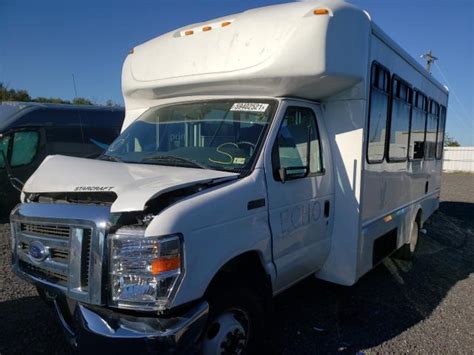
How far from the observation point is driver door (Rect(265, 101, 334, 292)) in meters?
3.29

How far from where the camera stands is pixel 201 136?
3561 mm

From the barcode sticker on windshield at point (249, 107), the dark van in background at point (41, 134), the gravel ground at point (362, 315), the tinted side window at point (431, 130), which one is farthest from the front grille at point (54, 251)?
the dark van in background at point (41, 134)

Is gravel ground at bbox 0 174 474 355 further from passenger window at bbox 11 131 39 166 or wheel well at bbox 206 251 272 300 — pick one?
passenger window at bbox 11 131 39 166

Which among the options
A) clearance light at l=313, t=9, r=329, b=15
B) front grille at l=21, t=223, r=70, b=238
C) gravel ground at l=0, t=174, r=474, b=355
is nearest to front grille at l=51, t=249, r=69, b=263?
front grille at l=21, t=223, r=70, b=238

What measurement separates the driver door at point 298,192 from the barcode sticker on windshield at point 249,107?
0.60 ft

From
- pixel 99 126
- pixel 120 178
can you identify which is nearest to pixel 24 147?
pixel 99 126

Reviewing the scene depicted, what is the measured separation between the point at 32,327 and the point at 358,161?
3.62 metres

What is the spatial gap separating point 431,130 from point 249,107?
5251 mm

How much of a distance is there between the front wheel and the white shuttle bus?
0.01 meters

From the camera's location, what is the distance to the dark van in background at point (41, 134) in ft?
30.1

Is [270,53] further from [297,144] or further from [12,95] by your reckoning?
[12,95]

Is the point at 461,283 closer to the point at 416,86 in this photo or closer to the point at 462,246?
the point at 462,246

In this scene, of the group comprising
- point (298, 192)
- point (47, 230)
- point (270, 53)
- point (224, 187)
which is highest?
point (270, 53)

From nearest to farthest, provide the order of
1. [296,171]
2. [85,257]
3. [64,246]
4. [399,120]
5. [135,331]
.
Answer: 1. [135,331]
2. [85,257]
3. [64,246]
4. [296,171]
5. [399,120]
